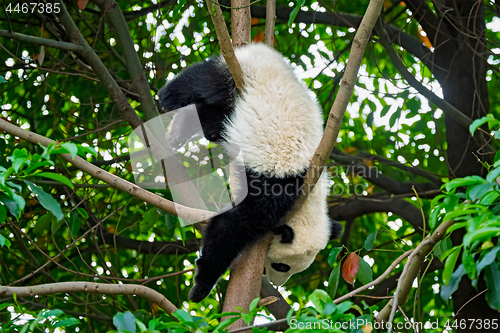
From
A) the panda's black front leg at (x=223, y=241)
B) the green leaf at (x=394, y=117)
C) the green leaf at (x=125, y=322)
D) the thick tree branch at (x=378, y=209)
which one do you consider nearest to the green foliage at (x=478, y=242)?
the green leaf at (x=125, y=322)

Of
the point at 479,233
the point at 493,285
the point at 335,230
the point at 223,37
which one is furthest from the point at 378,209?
the point at 479,233

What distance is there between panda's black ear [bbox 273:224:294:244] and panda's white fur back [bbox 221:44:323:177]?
1.19 feet

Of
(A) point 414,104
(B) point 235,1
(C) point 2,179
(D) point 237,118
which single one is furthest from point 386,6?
(C) point 2,179

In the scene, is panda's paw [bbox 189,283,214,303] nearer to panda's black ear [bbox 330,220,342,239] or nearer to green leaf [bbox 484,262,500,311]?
panda's black ear [bbox 330,220,342,239]

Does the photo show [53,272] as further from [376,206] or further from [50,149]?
[50,149]

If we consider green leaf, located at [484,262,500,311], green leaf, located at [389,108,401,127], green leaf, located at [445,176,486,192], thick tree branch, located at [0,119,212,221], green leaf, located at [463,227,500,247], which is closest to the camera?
green leaf, located at [463,227,500,247]

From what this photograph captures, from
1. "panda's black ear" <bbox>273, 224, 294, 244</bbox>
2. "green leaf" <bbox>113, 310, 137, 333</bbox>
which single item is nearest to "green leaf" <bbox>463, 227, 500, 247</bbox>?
"green leaf" <bbox>113, 310, 137, 333</bbox>

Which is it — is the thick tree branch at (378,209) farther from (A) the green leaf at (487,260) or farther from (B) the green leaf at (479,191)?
(A) the green leaf at (487,260)

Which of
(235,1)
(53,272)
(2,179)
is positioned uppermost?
(235,1)

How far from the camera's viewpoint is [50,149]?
1.56 metres

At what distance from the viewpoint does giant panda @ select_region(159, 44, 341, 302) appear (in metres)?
2.87

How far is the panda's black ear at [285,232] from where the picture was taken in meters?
3.00

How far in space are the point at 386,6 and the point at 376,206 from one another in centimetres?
230

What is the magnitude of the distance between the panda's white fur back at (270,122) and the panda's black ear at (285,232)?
36 cm
